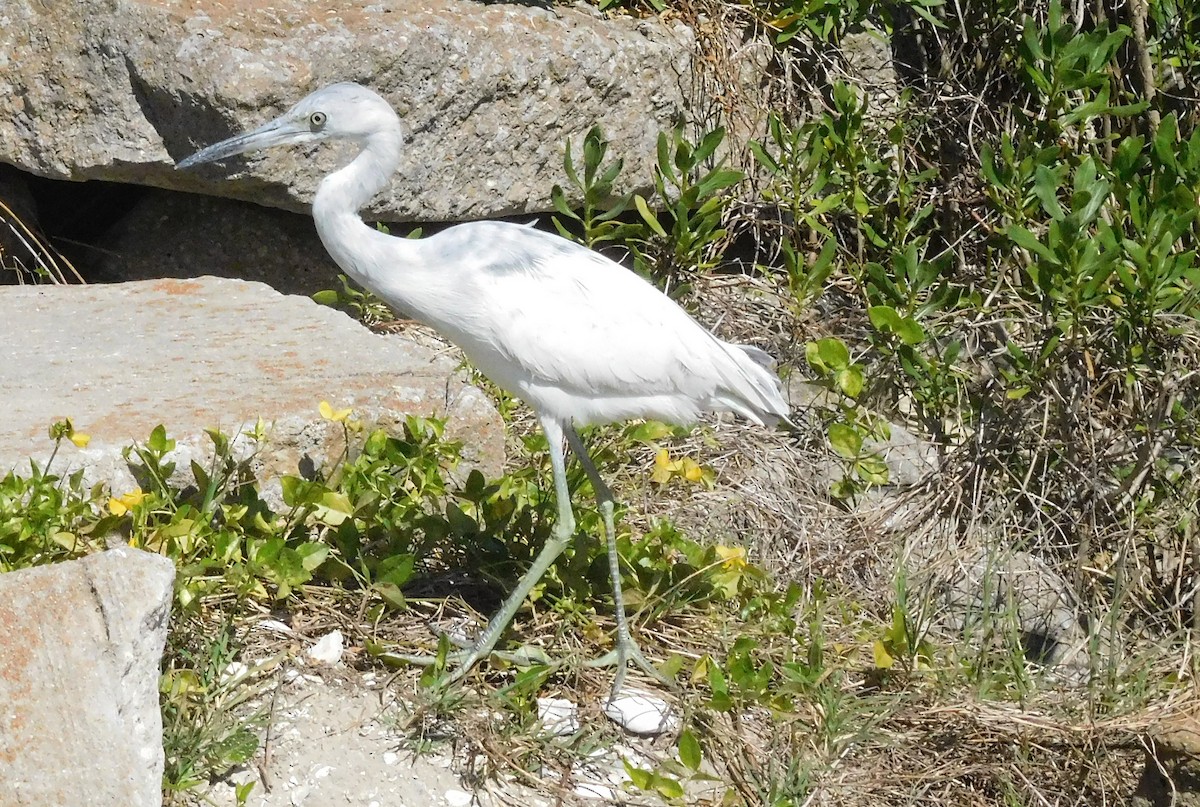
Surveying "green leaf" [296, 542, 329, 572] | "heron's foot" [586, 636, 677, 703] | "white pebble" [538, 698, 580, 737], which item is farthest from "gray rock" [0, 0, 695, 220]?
"white pebble" [538, 698, 580, 737]

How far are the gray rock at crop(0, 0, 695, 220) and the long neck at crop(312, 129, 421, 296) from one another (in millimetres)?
847

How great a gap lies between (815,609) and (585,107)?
208cm

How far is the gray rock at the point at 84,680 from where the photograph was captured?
240 cm

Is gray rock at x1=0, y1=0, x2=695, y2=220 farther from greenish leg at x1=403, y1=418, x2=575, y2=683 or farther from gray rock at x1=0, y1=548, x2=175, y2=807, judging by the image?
gray rock at x1=0, y1=548, x2=175, y2=807

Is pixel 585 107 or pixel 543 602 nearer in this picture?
pixel 543 602

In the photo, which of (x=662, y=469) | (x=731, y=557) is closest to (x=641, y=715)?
(x=731, y=557)

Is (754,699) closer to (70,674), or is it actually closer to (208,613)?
(208,613)

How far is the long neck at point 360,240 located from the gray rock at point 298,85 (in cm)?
85

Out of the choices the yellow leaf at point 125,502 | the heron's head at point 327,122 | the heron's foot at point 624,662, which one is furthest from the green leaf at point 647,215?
the yellow leaf at point 125,502

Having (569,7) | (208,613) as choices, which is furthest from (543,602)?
(569,7)

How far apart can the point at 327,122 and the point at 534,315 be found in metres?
0.80

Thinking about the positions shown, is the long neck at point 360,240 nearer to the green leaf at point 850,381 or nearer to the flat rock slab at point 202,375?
the flat rock slab at point 202,375

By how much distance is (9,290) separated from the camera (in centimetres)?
445

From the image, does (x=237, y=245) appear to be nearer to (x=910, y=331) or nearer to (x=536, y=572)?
(x=536, y=572)
